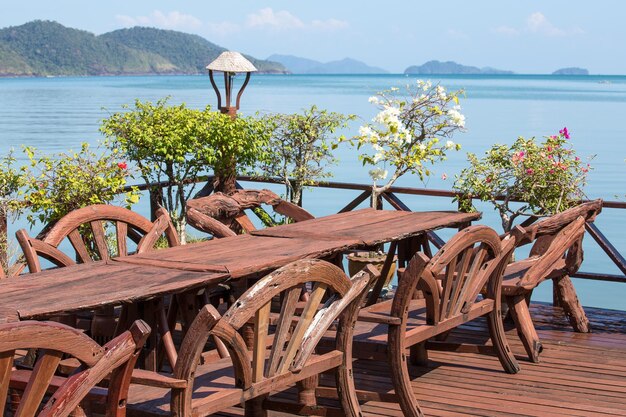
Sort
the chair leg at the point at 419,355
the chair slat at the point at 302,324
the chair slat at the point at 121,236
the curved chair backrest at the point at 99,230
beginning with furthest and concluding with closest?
the chair leg at the point at 419,355 → the chair slat at the point at 121,236 → the curved chair backrest at the point at 99,230 → the chair slat at the point at 302,324

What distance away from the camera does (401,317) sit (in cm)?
433

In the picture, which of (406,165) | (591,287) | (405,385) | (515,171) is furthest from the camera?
(591,287)

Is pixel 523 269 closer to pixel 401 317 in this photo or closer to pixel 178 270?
pixel 401 317

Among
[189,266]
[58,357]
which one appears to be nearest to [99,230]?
[189,266]

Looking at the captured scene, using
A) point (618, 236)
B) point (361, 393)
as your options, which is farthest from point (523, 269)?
point (618, 236)

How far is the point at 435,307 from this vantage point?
15.2 ft

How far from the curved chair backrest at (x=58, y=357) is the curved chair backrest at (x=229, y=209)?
9.13 ft

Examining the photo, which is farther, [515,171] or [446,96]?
[446,96]

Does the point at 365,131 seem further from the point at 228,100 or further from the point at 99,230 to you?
the point at 99,230

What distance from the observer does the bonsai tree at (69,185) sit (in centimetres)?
750

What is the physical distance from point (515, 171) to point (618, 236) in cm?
1090

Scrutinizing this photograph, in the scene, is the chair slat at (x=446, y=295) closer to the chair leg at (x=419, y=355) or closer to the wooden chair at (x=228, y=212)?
the chair leg at (x=419, y=355)

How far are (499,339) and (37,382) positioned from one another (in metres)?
3.08

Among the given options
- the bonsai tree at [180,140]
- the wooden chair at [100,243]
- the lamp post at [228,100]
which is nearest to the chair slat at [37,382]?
the wooden chair at [100,243]
